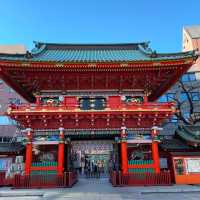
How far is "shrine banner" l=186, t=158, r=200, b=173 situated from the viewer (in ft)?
50.9

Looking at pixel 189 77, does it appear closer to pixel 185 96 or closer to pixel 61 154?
pixel 185 96

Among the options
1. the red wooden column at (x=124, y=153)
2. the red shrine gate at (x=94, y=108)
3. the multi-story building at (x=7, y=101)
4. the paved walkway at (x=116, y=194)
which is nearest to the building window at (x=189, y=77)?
the red shrine gate at (x=94, y=108)

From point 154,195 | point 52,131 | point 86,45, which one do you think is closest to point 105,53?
point 86,45

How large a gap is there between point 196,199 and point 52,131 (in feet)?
30.6

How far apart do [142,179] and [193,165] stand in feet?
14.8

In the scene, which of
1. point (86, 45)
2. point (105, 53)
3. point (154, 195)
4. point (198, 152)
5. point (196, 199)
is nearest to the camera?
point (196, 199)

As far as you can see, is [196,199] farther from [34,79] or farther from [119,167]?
[34,79]

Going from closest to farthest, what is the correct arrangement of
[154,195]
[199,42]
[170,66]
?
[154,195] → [170,66] → [199,42]

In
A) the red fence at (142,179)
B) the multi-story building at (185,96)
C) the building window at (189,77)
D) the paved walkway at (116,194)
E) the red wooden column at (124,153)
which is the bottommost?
the paved walkway at (116,194)

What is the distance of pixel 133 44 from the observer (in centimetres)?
2184

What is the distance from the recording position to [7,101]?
40.9 m

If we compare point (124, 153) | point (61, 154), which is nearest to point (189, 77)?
point (124, 153)

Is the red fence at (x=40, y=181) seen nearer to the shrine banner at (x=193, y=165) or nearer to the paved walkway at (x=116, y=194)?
the paved walkway at (x=116, y=194)

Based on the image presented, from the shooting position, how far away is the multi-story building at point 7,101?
37.4 metres
